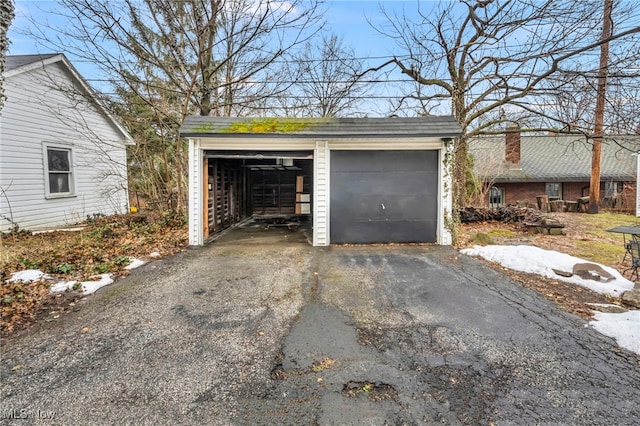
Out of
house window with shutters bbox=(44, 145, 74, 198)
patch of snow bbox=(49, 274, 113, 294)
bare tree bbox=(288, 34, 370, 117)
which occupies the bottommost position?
patch of snow bbox=(49, 274, 113, 294)

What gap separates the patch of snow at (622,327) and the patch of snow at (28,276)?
272 inches

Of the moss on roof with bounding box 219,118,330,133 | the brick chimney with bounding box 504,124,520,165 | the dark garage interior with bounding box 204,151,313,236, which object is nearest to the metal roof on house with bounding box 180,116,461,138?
the moss on roof with bounding box 219,118,330,133

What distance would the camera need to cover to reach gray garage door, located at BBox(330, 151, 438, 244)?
7281 millimetres

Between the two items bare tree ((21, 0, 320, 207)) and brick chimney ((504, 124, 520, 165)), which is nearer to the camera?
bare tree ((21, 0, 320, 207))

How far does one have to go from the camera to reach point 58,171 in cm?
974

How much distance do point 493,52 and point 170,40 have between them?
31.9 feet

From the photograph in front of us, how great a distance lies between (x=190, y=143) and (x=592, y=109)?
34.8ft

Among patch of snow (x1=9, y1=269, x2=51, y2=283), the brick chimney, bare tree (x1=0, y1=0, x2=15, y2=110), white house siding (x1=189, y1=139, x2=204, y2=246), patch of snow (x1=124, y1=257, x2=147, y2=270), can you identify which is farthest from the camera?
A: the brick chimney

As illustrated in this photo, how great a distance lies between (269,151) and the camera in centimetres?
762

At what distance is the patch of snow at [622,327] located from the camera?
310 centimetres

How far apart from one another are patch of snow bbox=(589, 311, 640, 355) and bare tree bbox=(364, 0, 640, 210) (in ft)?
15.8

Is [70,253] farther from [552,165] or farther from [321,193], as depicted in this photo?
[552,165]

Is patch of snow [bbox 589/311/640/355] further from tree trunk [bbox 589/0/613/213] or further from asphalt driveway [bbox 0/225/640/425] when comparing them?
tree trunk [bbox 589/0/613/213]

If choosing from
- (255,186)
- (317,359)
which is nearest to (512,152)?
(255,186)
